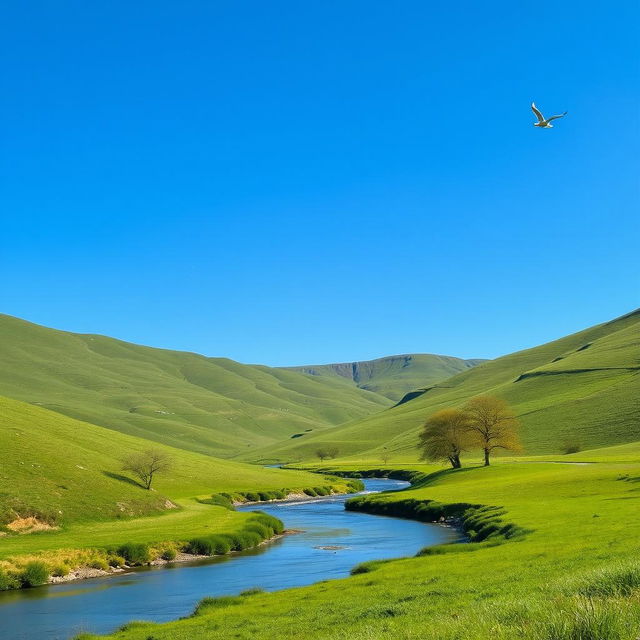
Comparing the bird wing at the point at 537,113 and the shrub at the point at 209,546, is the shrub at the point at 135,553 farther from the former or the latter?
the bird wing at the point at 537,113

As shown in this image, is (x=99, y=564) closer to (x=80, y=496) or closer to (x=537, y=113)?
(x=80, y=496)

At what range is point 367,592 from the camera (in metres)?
31.2

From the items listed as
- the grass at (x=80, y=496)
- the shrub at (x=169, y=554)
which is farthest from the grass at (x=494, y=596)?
the grass at (x=80, y=496)

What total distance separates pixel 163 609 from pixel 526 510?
3516 cm

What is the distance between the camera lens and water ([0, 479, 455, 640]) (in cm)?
3703

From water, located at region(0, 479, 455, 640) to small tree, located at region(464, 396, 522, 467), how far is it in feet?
167

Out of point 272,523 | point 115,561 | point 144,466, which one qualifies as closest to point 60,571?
point 115,561

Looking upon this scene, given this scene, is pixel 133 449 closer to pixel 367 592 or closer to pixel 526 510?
pixel 526 510

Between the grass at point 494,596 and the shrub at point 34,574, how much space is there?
18.8m

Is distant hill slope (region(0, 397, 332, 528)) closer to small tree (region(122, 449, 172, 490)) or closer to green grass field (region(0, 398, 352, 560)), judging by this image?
green grass field (region(0, 398, 352, 560))

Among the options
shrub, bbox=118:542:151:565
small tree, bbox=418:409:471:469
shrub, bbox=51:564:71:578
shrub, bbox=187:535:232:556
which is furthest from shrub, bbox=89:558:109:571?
small tree, bbox=418:409:471:469

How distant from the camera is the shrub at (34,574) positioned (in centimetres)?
4688

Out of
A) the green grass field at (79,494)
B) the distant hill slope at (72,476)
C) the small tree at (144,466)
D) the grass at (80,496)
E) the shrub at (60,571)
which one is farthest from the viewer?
the small tree at (144,466)

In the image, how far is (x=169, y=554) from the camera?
58438 mm
